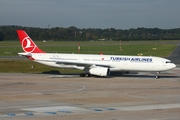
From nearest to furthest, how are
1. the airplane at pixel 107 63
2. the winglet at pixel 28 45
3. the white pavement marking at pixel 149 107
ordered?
the white pavement marking at pixel 149 107, the airplane at pixel 107 63, the winglet at pixel 28 45

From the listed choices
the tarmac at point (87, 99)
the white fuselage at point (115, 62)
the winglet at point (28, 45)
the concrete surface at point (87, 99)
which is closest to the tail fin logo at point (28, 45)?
the winglet at point (28, 45)

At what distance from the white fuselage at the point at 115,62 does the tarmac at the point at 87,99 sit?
150 inches

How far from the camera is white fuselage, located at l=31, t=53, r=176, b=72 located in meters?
51.1

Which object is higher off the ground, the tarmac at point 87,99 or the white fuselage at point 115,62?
the white fuselage at point 115,62

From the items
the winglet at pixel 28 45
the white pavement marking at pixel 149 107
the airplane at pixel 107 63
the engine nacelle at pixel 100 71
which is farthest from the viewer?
the winglet at pixel 28 45

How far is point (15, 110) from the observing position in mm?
26656

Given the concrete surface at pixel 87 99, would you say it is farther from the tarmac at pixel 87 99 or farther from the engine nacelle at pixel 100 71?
the engine nacelle at pixel 100 71

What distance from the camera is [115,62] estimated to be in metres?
52.2

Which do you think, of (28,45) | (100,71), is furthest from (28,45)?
(100,71)

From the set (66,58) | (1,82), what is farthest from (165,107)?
(66,58)

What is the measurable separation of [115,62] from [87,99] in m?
20.3

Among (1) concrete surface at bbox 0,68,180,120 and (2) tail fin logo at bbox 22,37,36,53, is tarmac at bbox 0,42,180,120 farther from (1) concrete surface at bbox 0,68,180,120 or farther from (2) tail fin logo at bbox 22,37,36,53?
(2) tail fin logo at bbox 22,37,36,53

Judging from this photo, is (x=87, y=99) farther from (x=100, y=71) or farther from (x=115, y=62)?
(x=115, y=62)

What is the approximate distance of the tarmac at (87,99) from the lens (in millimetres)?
25094
